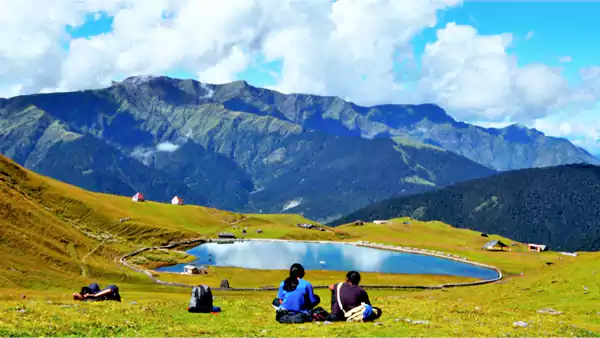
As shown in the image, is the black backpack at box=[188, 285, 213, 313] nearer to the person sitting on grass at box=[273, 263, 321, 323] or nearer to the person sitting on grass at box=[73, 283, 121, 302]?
the person sitting on grass at box=[273, 263, 321, 323]

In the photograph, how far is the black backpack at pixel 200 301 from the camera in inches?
1373

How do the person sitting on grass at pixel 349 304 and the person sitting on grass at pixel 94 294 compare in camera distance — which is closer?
the person sitting on grass at pixel 349 304

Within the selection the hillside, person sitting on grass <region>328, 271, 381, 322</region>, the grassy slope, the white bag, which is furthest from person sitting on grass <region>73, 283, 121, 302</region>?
the hillside

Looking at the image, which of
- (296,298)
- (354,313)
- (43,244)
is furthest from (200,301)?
(43,244)

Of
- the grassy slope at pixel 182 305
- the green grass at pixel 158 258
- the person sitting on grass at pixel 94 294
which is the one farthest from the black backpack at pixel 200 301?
the green grass at pixel 158 258

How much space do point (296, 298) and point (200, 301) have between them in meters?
8.66

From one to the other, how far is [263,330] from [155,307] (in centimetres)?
1337

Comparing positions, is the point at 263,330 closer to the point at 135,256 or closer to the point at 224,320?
the point at 224,320

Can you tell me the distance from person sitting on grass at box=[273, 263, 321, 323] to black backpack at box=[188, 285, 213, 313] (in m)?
7.31

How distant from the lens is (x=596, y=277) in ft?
213

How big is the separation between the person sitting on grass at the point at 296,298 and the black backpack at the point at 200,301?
24.0 feet

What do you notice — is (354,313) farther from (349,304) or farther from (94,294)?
(94,294)

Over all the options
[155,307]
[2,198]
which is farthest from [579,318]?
[2,198]

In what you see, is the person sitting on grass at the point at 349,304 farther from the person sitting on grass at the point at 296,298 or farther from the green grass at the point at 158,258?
the green grass at the point at 158,258
